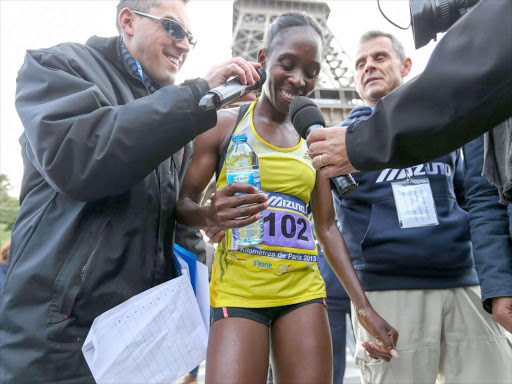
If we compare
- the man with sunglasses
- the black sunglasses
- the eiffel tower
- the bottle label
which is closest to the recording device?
the man with sunglasses

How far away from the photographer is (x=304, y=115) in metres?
1.79

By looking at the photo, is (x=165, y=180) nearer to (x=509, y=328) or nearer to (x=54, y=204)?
(x=54, y=204)

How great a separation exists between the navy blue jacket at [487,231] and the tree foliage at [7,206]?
3010 cm

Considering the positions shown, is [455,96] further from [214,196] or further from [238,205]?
[214,196]

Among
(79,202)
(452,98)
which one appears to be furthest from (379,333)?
(79,202)

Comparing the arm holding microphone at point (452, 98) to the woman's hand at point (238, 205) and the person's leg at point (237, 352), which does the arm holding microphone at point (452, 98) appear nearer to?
the woman's hand at point (238, 205)

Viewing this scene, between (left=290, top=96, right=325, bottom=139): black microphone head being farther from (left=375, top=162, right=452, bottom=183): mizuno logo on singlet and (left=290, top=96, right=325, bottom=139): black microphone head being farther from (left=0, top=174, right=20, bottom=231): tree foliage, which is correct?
(left=0, top=174, right=20, bottom=231): tree foliage

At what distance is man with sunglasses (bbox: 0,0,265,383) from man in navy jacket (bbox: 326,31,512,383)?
3.18ft

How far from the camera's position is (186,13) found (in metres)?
2.14

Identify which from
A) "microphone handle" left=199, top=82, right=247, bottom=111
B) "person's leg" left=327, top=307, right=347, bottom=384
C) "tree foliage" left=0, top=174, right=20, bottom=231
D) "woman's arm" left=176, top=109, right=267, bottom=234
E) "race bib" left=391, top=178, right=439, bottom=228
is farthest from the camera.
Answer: "tree foliage" left=0, top=174, right=20, bottom=231

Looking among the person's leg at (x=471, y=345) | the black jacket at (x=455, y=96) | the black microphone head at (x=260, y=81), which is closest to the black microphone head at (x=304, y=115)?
the black microphone head at (x=260, y=81)

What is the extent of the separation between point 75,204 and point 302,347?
1.07 metres

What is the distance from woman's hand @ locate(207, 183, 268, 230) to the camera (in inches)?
66.9

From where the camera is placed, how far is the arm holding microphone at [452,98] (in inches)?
44.8
